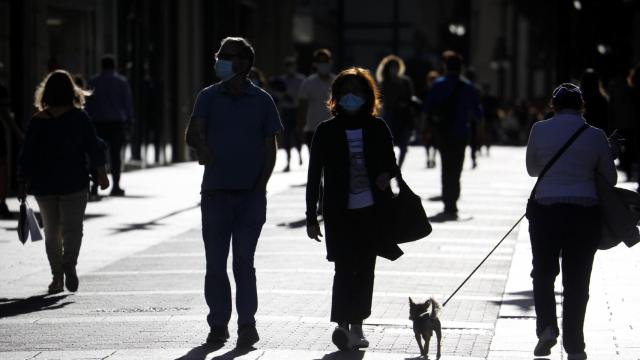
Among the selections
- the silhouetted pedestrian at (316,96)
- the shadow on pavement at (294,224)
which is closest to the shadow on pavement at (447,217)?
the shadow on pavement at (294,224)

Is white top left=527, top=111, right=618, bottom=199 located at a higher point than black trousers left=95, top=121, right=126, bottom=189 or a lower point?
higher

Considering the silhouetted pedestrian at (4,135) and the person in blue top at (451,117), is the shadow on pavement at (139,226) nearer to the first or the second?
the silhouetted pedestrian at (4,135)

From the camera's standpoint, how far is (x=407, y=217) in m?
8.59

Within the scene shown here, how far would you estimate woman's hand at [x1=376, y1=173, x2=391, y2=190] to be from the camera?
28.2 ft

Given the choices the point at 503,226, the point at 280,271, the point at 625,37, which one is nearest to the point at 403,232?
the point at 280,271

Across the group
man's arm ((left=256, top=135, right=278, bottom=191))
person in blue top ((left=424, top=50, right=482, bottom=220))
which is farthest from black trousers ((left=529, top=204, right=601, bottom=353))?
person in blue top ((left=424, top=50, right=482, bottom=220))

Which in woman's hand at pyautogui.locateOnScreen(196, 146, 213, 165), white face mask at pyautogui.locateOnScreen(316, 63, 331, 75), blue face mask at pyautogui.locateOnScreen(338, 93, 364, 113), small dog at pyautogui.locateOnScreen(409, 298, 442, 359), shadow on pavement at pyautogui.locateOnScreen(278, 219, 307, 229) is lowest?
shadow on pavement at pyautogui.locateOnScreen(278, 219, 307, 229)

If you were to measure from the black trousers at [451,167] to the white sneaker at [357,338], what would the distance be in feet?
29.2

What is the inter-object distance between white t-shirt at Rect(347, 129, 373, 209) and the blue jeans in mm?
595

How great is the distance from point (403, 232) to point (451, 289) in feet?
8.89

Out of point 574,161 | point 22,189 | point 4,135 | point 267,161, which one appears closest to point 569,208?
point 574,161

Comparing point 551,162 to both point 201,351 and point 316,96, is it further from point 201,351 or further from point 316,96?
point 316,96

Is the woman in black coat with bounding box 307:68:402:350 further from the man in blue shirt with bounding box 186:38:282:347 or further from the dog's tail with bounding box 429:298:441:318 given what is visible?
the dog's tail with bounding box 429:298:441:318

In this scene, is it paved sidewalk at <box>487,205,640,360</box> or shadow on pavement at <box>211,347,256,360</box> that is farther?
paved sidewalk at <box>487,205,640,360</box>
